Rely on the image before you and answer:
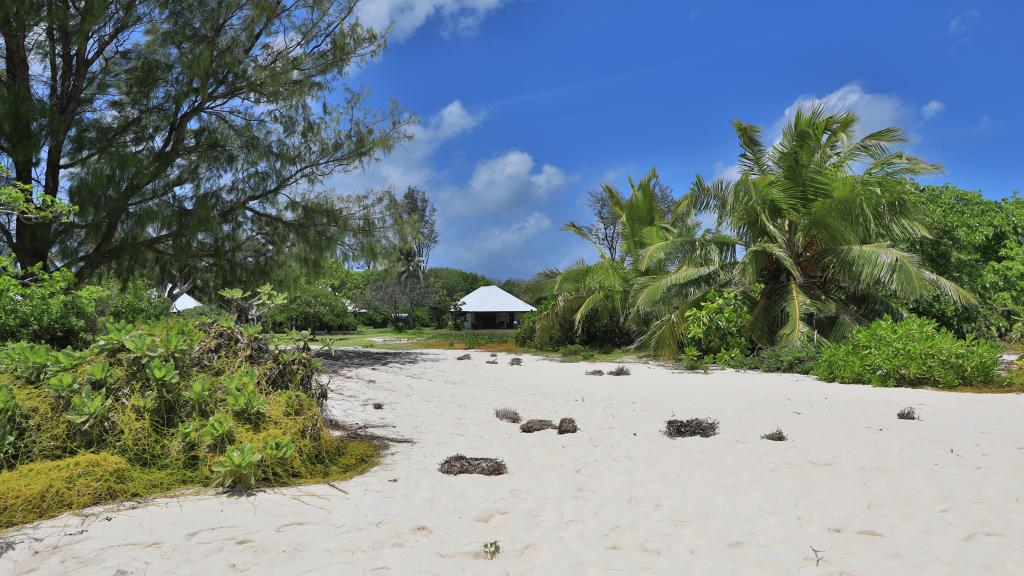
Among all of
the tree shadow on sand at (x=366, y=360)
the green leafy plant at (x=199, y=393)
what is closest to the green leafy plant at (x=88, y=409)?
the green leafy plant at (x=199, y=393)

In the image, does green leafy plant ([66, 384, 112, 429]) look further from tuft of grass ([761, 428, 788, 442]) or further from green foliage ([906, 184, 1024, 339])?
green foliage ([906, 184, 1024, 339])

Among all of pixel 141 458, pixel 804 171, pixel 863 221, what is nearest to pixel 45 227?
pixel 141 458

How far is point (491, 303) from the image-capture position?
4103 cm

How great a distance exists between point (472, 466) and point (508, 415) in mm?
2353

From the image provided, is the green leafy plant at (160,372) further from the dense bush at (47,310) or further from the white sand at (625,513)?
the dense bush at (47,310)

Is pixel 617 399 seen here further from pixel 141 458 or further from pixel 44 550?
pixel 44 550

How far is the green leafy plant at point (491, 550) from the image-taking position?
311cm

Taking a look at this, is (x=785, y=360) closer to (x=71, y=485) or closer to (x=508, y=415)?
(x=508, y=415)

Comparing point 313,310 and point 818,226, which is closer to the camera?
point 818,226

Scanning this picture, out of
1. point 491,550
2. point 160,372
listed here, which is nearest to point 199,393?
point 160,372

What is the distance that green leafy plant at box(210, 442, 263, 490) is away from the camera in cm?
418

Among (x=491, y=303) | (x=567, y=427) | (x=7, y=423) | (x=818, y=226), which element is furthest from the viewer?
(x=491, y=303)

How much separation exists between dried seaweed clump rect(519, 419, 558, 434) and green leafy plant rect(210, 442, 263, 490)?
2.80 meters

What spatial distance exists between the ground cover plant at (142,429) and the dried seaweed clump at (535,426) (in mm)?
1644
